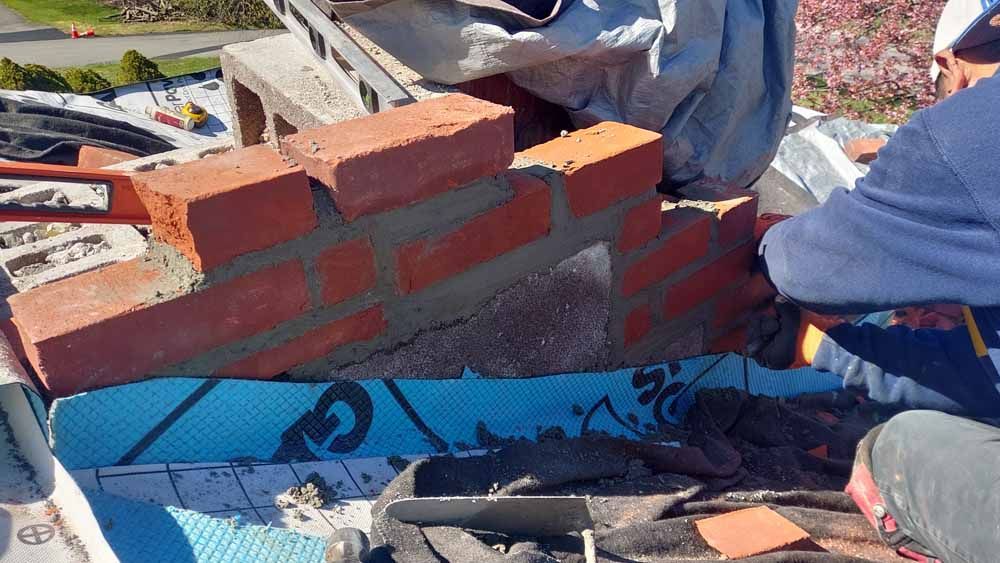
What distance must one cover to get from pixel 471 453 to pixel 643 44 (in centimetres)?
129

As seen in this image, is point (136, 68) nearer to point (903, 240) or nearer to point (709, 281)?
point (709, 281)

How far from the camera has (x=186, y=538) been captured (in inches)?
53.6

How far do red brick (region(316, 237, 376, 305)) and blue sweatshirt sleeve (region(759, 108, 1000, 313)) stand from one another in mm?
1100

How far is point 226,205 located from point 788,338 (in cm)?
177

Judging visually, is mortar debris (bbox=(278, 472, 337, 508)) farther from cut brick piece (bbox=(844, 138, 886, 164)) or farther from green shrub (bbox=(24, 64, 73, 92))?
green shrub (bbox=(24, 64, 73, 92))

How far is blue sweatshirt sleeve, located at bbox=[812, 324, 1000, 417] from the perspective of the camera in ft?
6.82

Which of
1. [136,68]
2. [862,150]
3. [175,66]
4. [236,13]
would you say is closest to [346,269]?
[862,150]

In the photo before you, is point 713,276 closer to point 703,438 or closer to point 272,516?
point 703,438

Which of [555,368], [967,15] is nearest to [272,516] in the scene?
[555,368]

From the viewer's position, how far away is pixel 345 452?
1719mm

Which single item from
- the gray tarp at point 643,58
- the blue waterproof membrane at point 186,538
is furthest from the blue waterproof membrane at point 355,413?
the gray tarp at point 643,58

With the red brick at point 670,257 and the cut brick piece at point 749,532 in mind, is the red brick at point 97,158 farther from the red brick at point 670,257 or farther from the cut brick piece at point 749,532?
the cut brick piece at point 749,532

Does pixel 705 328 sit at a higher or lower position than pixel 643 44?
lower

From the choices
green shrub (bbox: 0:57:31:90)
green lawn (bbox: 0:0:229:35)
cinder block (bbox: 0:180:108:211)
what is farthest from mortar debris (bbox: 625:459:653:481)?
green lawn (bbox: 0:0:229:35)
